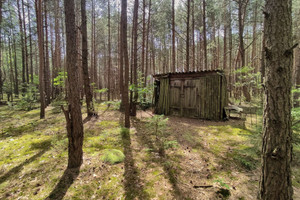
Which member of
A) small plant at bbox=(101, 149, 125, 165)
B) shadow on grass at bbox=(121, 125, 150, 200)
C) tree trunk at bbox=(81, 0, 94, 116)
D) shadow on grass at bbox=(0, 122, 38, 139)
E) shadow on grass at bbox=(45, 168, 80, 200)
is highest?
tree trunk at bbox=(81, 0, 94, 116)

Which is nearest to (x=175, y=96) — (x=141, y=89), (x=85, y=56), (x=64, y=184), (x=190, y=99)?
(x=190, y=99)

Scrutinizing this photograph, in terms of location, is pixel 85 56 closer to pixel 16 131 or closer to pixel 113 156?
pixel 16 131

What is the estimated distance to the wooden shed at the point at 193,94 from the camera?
26.9 ft

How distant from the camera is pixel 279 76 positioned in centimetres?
182

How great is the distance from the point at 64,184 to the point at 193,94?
8108 millimetres

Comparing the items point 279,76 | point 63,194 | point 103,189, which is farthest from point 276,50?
point 63,194

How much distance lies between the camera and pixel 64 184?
2.77 meters

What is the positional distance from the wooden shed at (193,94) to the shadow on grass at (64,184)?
7550mm

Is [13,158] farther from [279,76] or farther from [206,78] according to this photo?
[206,78]

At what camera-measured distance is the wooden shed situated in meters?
8.20

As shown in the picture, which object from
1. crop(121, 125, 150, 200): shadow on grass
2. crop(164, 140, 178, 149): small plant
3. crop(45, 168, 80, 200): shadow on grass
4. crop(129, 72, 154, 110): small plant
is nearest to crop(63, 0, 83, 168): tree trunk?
crop(45, 168, 80, 200): shadow on grass

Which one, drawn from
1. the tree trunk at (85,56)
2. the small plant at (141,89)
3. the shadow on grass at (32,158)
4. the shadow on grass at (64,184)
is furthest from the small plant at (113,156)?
the tree trunk at (85,56)

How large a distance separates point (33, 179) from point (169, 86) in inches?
337

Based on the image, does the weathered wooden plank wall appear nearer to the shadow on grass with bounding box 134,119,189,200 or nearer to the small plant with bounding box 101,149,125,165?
the shadow on grass with bounding box 134,119,189,200
